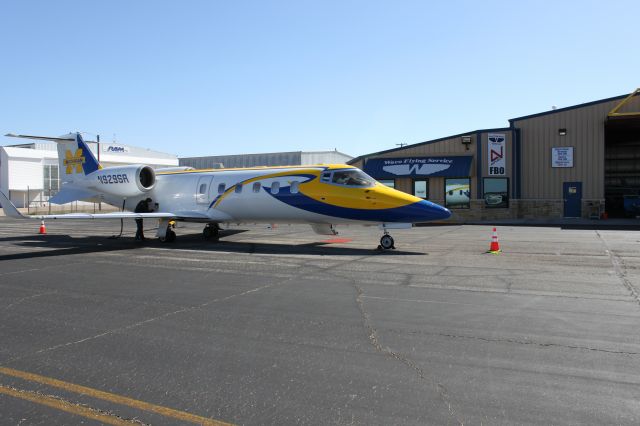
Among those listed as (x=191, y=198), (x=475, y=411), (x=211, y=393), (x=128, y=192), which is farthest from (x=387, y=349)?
(x=128, y=192)

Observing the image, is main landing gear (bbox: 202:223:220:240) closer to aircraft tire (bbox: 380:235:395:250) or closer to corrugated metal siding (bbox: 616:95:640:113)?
aircraft tire (bbox: 380:235:395:250)

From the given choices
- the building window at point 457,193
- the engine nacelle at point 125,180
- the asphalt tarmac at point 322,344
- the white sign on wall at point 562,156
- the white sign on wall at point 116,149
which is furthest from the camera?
the white sign on wall at point 116,149

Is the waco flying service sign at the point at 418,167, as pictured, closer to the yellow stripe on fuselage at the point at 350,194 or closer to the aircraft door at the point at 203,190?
the aircraft door at the point at 203,190

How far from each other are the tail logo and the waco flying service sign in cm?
1952

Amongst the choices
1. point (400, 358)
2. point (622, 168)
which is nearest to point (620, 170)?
point (622, 168)

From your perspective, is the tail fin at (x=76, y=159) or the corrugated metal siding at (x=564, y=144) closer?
the tail fin at (x=76, y=159)

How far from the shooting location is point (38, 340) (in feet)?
19.4

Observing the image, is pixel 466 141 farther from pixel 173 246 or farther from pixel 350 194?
pixel 173 246

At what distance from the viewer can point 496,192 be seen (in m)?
32.2

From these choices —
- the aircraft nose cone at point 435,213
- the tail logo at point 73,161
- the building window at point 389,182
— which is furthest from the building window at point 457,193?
the tail logo at point 73,161

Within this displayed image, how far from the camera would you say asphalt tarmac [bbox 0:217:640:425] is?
4.06 meters

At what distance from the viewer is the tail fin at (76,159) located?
20020mm

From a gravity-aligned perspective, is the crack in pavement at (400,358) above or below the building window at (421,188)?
below

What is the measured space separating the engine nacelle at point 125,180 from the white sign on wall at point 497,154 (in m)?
21.8
